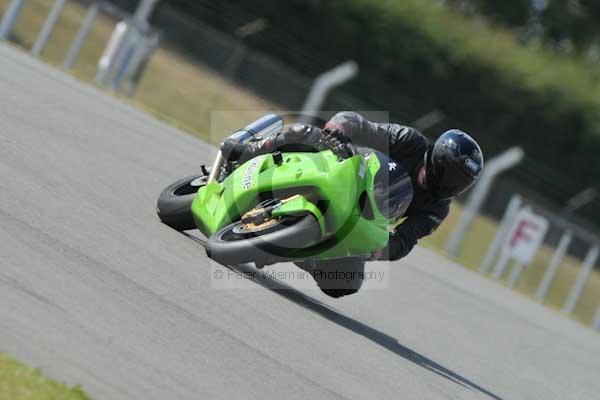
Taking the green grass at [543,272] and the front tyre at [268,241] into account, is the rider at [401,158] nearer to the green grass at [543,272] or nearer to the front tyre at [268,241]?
the front tyre at [268,241]

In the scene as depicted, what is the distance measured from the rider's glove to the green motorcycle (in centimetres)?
5

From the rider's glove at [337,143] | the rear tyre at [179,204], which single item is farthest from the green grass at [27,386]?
the rear tyre at [179,204]

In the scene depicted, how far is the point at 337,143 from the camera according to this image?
7.62m

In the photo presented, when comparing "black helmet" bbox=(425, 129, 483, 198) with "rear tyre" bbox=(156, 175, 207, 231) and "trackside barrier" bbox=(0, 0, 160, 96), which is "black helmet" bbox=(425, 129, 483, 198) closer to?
"rear tyre" bbox=(156, 175, 207, 231)

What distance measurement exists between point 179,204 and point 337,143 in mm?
1309

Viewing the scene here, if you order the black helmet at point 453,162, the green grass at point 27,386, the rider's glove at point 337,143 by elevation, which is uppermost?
the black helmet at point 453,162

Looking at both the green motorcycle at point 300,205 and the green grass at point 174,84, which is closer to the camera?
the green motorcycle at point 300,205

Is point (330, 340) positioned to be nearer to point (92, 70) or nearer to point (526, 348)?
point (526, 348)

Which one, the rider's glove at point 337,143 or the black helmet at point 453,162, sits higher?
the black helmet at point 453,162

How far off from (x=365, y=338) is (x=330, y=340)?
72 cm

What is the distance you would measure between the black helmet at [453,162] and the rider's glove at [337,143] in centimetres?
68

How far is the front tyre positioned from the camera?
24.1 ft

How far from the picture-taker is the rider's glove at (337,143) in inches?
299

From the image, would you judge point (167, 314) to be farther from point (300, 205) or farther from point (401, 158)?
point (401, 158)
